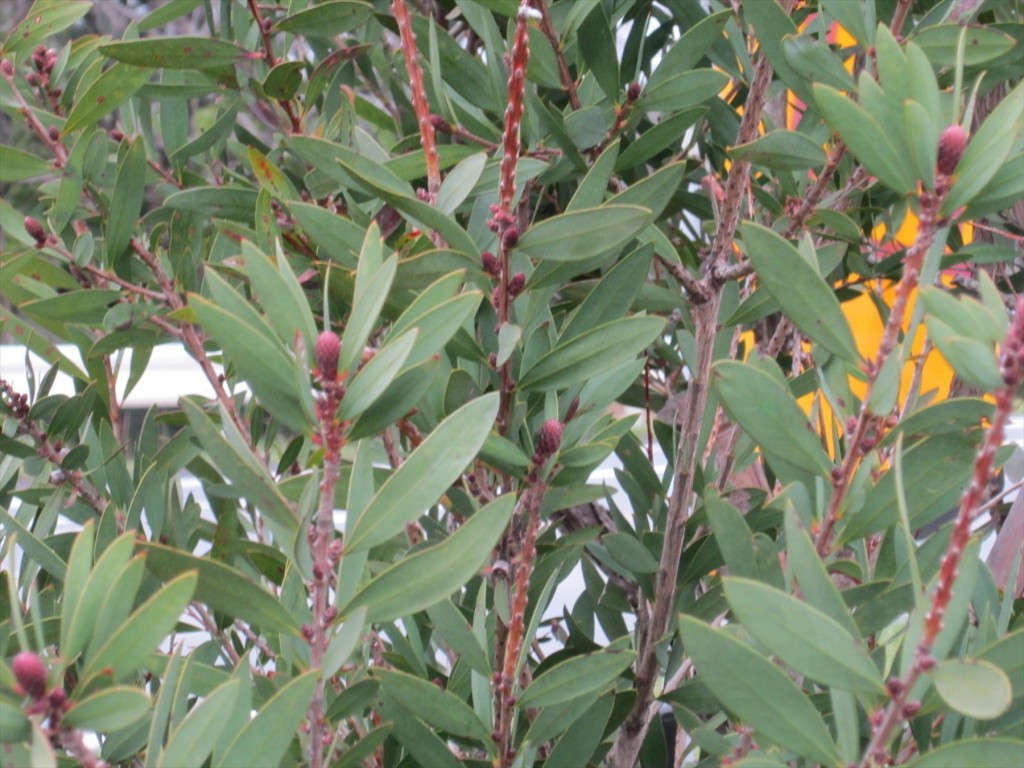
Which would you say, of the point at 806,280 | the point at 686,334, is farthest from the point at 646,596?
the point at 806,280

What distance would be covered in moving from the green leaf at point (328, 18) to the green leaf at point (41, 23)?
0.37 ft

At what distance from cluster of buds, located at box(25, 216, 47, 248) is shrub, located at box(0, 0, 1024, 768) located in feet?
0.04

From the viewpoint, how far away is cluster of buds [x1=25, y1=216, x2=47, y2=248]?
49 cm

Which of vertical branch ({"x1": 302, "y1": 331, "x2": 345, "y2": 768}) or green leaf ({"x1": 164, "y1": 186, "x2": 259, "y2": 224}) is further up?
green leaf ({"x1": 164, "y1": 186, "x2": 259, "y2": 224})

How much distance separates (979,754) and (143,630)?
217mm

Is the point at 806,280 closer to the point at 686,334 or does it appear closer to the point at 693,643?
the point at 693,643

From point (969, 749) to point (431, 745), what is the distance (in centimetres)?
18

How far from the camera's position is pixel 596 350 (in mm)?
387

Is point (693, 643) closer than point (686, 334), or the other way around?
point (693, 643)

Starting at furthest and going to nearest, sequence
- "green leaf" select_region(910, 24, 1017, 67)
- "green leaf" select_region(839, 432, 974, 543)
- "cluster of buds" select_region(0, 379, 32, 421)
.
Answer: "cluster of buds" select_region(0, 379, 32, 421) → "green leaf" select_region(910, 24, 1017, 67) → "green leaf" select_region(839, 432, 974, 543)

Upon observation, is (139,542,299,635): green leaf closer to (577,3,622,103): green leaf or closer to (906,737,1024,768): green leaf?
(906,737,1024,768): green leaf

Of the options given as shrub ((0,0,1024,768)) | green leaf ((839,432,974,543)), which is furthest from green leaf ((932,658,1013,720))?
green leaf ((839,432,974,543))

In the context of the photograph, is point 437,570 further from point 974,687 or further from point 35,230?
point 35,230

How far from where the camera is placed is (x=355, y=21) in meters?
0.52
